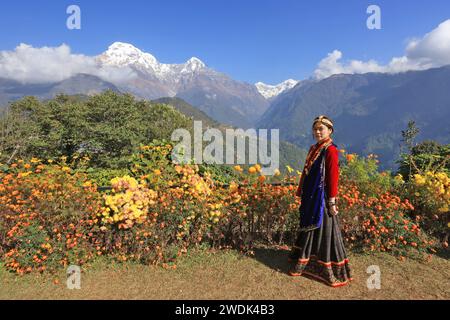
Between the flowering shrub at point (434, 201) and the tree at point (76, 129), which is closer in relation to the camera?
the flowering shrub at point (434, 201)

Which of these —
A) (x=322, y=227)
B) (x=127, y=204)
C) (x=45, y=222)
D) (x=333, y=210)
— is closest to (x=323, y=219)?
(x=322, y=227)

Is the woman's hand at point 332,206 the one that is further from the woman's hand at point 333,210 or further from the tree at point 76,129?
the tree at point 76,129

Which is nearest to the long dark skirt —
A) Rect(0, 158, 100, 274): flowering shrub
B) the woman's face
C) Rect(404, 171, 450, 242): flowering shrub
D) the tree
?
the woman's face

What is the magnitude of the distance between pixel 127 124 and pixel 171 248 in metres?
34.2

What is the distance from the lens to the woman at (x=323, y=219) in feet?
13.7

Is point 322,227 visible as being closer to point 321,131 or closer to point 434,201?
point 321,131

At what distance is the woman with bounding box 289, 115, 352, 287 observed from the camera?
4.17m

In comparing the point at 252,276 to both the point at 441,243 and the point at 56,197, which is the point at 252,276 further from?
the point at 441,243

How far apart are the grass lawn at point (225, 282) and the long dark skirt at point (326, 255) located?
126 millimetres

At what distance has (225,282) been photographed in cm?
427

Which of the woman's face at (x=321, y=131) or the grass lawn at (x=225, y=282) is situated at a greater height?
the woman's face at (x=321, y=131)

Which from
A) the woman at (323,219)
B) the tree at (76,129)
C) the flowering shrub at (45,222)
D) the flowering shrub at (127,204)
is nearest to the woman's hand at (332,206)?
the woman at (323,219)

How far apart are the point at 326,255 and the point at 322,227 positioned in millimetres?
→ 384
